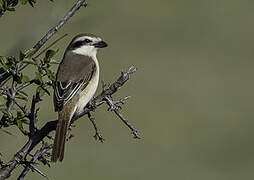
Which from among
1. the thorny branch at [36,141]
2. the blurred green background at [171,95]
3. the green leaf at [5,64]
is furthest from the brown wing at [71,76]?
the blurred green background at [171,95]

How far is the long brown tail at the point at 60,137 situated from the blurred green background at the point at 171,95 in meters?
4.55

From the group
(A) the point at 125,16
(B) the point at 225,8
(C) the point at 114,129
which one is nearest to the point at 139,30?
(A) the point at 125,16

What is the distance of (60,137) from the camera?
5062 mm

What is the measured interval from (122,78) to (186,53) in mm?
13464

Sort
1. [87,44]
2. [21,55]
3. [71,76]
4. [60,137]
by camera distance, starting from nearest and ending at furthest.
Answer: [21,55]
[60,137]
[71,76]
[87,44]

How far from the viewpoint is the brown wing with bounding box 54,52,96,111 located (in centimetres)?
568

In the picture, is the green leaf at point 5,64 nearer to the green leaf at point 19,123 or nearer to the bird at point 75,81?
the green leaf at point 19,123

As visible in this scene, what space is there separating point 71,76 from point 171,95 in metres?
9.83

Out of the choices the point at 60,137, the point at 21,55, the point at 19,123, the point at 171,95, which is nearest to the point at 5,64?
the point at 21,55

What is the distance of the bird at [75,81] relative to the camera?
546 cm

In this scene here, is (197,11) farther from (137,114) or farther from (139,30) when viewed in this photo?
(137,114)

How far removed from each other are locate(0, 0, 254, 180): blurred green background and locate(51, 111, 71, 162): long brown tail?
4555 mm

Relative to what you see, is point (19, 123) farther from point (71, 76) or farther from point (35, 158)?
point (71, 76)

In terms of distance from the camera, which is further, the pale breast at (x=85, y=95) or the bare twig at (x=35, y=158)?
the pale breast at (x=85, y=95)
